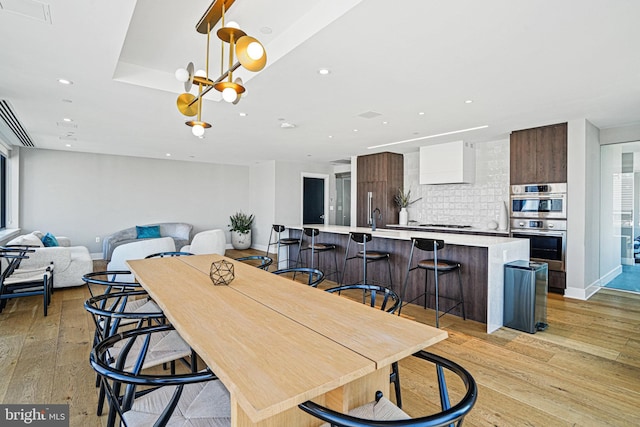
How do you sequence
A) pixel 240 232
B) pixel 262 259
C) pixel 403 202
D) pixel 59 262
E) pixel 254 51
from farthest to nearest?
pixel 240 232
pixel 403 202
pixel 59 262
pixel 262 259
pixel 254 51

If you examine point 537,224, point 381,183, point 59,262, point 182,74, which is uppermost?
point 182,74

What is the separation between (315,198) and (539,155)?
5831 mm

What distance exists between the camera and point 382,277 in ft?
15.5

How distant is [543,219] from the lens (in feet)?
16.5

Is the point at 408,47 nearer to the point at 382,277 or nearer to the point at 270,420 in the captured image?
the point at 270,420

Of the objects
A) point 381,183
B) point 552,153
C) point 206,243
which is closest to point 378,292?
point 206,243

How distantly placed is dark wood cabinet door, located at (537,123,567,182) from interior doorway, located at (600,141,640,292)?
103cm

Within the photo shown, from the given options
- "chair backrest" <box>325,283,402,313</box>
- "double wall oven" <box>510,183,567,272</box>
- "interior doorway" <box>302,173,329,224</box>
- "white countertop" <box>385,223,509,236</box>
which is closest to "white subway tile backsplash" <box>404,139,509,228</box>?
"white countertop" <box>385,223,509,236</box>

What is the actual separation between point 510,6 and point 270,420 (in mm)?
2598

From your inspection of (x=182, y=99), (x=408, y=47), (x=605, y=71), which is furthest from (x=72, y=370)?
(x=605, y=71)

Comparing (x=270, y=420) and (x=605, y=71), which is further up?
(x=605, y=71)

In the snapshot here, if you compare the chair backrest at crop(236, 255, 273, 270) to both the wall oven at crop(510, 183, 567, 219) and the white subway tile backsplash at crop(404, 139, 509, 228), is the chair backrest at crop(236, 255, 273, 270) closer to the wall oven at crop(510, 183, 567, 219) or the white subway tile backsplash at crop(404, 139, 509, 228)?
the wall oven at crop(510, 183, 567, 219)

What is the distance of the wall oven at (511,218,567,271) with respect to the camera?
191 inches

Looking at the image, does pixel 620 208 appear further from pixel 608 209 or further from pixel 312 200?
pixel 312 200
